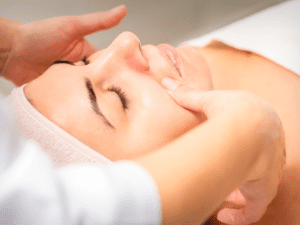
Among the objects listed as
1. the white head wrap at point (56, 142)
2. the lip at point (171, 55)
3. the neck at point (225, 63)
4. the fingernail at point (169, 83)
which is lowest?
the white head wrap at point (56, 142)

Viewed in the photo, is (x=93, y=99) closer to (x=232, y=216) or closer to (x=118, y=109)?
(x=118, y=109)

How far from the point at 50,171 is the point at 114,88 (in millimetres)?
371

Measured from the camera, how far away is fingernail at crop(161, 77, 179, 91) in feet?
2.08

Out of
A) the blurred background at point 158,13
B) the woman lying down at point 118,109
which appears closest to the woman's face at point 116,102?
the woman lying down at point 118,109

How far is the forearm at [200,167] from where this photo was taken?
0.33 meters

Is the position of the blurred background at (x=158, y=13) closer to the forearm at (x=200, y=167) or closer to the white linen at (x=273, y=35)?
the white linen at (x=273, y=35)

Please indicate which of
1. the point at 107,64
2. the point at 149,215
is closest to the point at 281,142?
the point at 149,215

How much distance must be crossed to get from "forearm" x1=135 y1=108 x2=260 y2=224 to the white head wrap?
0.25 meters

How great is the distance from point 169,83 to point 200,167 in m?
0.34

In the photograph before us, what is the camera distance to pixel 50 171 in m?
0.29

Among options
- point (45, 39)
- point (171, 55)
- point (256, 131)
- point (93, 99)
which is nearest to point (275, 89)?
point (171, 55)

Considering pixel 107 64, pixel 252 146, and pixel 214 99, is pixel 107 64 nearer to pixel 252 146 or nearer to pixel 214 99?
pixel 214 99

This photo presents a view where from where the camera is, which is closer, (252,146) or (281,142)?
(252,146)

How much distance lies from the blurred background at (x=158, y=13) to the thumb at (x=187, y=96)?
3.02 ft
